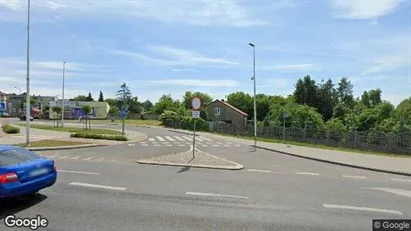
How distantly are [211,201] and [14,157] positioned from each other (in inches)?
178

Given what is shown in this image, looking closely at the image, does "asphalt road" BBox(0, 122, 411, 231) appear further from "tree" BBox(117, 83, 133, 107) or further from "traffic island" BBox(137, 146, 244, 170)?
"tree" BBox(117, 83, 133, 107)

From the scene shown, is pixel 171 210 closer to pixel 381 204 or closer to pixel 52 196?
pixel 52 196

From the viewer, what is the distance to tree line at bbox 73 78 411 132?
39438mm

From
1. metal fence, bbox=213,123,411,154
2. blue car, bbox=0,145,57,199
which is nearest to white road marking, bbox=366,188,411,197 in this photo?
blue car, bbox=0,145,57,199

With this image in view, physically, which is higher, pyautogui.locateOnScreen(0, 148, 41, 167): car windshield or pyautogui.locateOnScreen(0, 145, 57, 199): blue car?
pyautogui.locateOnScreen(0, 148, 41, 167): car windshield

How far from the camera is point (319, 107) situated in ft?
263

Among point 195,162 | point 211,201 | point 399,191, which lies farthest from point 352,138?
point 211,201

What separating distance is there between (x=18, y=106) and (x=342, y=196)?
148140 millimetres

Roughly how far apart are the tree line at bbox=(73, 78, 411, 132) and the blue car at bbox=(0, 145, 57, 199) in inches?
1197

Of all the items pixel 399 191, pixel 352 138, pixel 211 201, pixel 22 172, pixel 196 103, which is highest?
pixel 196 103

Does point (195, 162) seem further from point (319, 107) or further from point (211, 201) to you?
point (319, 107)

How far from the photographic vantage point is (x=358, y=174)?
13.7 metres

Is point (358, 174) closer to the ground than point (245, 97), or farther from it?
closer to the ground

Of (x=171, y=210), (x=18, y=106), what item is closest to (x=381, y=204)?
(x=171, y=210)
